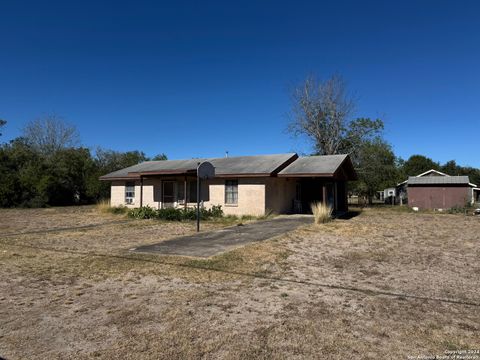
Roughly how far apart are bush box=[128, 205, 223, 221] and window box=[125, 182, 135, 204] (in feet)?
14.0

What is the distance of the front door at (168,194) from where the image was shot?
2192cm

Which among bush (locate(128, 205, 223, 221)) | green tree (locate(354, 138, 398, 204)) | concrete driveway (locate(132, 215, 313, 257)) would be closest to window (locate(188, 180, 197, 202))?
bush (locate(128, 205, 223, 221))

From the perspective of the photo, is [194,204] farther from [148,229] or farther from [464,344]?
[464,344]

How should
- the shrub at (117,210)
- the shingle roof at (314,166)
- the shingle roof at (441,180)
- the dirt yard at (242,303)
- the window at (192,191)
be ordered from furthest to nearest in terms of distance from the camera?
the shingle roof at (441,180) < the shrub at (117,210) < the window at (192,191) < the shingle roof at (314,166) < the dirt yard at (242,303)

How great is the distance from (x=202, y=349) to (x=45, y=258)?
6214mm

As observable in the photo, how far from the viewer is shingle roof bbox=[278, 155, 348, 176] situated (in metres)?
17.9

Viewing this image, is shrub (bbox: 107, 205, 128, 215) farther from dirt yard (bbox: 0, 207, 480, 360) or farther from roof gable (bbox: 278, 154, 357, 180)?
dirt yard (bbox: 0, 207, 480, 360)

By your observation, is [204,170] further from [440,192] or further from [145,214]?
[440,192]

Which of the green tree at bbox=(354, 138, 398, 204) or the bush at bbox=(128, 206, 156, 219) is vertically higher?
the green tree at bbox=(354, 138, 398, 204)

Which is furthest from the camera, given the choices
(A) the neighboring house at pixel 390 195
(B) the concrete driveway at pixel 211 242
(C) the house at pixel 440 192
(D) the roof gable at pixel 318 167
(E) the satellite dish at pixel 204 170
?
(A) the neighboring house at pixel 390 195

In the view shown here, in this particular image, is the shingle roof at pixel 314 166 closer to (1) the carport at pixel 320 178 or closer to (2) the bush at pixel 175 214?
(1) the carport at pixel 320 178

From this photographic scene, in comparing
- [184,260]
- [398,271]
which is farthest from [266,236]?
[398,271]

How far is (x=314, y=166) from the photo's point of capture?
19.1 meters

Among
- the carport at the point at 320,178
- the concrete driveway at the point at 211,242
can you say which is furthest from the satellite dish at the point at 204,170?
the carport at the point at 320,178
